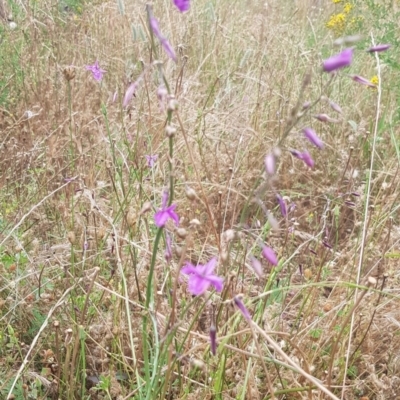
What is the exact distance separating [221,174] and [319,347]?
1.09 meters

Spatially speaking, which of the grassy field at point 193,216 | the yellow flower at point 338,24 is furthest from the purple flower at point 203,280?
the yellow flower at point 338,24

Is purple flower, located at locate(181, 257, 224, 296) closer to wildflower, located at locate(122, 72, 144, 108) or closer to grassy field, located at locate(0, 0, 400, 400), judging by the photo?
grassy field, located at locate(0, 0, 400, 400)

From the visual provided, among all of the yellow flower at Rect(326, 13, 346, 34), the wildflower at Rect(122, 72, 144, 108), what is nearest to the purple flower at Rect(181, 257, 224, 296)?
the wildflower at Rect(122, 72, 144, 108)

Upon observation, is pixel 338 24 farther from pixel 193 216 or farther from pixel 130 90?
pixel 130 90

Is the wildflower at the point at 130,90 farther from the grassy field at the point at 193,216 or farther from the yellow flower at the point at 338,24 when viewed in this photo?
the yellow flower at the point at 338,24

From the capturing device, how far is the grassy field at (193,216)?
116 cm

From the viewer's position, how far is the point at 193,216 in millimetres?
1800

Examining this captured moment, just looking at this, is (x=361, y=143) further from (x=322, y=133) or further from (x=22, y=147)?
(x=22, y=147)

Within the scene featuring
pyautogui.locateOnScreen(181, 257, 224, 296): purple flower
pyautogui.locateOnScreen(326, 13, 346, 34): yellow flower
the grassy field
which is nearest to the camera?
pyautogui.locateOnScreen(181, 257, 224, 296): purple flower

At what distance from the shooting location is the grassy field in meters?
1.16

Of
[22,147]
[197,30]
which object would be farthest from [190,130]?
[197,30]

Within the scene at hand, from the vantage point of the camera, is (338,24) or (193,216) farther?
(338,24)

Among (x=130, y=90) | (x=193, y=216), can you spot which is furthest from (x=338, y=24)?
(x=130, y=90)

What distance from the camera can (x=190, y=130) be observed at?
2543 millimetres
